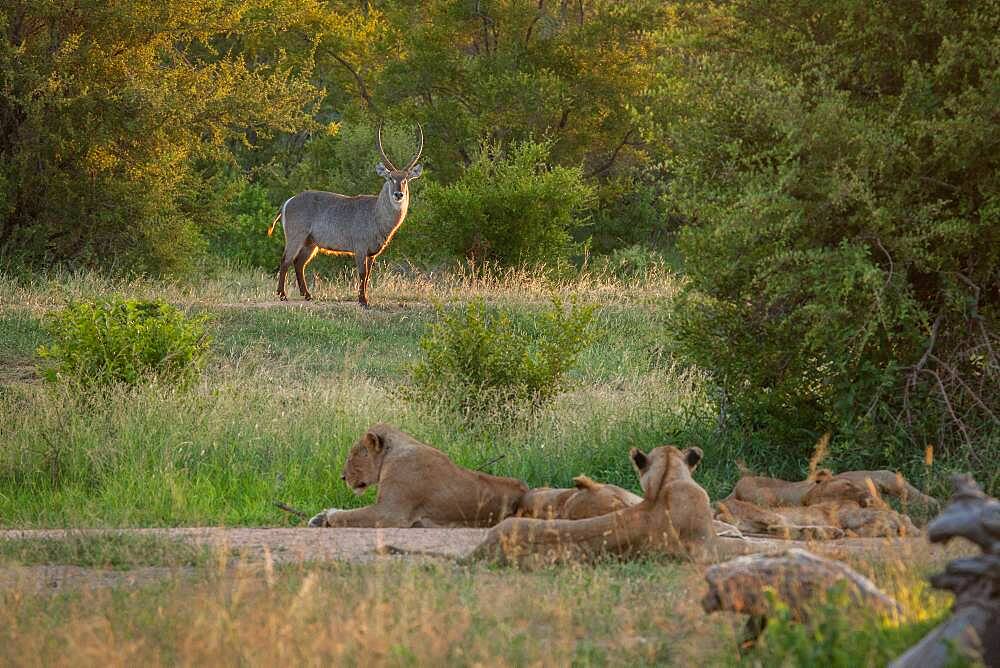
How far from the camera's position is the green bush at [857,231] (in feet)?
31.4

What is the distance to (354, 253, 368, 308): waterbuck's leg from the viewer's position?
20.6m

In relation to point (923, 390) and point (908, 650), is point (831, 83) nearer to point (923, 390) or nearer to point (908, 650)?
point (923, 390)

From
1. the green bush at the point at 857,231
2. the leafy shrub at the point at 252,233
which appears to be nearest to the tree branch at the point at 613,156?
the leafy shrub at the point at 252,233

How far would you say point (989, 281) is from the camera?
1014 cm

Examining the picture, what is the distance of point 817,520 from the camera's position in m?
8.45

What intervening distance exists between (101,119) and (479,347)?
1311 centimetres

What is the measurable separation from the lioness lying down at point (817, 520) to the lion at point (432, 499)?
1.30 m

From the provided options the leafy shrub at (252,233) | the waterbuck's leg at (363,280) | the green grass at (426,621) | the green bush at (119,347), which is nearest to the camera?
the green grass at (426,621)

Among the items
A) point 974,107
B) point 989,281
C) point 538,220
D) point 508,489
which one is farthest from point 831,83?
point 538,220

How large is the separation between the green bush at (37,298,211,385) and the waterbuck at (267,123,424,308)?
8553 mm

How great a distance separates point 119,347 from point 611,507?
6.12m

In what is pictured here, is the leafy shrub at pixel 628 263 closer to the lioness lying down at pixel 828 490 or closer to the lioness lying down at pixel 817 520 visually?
the lioness lying down at pixel 828 490

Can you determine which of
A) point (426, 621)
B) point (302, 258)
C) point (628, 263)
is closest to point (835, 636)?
point (426, 621)

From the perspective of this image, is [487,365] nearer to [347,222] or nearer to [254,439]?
[254,439]
